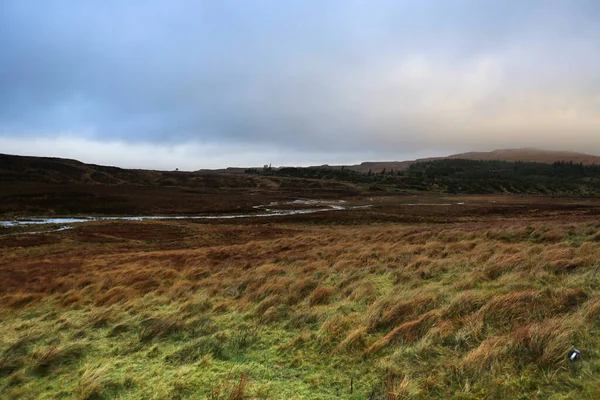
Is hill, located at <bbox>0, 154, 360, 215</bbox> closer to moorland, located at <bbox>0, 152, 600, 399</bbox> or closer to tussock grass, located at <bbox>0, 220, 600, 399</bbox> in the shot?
moorland, located at <bbox>0, 152, 600, 399</bbox>

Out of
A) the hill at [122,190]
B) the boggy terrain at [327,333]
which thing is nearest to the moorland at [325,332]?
the boggy terrain at [327,333]

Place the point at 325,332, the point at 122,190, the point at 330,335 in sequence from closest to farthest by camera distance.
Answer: the point at 330,335 → the point at 325,332 → the point at 122,190

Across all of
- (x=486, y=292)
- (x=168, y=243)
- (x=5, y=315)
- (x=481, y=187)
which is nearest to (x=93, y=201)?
(x=168, y=243)

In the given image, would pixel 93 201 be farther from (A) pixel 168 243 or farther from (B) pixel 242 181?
(B) pixel 242 181

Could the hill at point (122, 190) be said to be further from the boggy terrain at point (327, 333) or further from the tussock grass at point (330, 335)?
the tussock grass at point (330, 335)

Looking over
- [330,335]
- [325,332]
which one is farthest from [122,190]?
[330,335]

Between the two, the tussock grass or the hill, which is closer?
the tussock grass

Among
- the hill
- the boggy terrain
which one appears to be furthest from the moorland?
the hill

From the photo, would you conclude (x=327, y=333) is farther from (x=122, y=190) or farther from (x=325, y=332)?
(x=122, y=190)

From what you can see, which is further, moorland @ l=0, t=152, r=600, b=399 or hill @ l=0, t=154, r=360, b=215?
hill @ l=0, t=154, r=360, b=215

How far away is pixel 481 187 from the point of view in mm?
134875

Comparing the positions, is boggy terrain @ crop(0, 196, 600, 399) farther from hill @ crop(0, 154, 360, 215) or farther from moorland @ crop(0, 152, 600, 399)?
hill @ crop(0, 154, 360, 215)

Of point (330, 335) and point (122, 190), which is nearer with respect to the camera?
point (330, 335)

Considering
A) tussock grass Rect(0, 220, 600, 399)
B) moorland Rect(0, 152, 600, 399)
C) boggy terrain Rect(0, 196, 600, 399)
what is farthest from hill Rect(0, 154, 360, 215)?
tussock grass Rect(0, 220, 600, 399)
